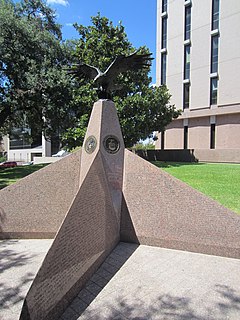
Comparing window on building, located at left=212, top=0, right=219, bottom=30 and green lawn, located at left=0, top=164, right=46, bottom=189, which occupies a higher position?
window on building, located at left=212, top=0, right=219, bottom=30

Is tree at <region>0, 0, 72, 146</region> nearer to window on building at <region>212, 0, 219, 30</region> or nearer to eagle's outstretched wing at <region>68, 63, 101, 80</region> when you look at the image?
eagle's outstretched wing at <region>68, 63, 101, 80</region>

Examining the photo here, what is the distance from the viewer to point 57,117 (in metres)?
15.0

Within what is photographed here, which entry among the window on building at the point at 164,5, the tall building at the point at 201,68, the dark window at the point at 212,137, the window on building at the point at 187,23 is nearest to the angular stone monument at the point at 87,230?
the tall building at the point at 201,68

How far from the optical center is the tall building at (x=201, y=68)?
964 inches

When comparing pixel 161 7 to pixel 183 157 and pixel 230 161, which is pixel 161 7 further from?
pixel 230 161

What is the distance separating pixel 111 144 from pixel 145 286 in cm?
308

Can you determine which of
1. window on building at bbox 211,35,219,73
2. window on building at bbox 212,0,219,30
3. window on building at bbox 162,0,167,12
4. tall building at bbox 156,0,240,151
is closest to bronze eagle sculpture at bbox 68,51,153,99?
tall building at bbox 156,0,240,151

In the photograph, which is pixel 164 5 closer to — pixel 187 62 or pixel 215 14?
pixel 215 14

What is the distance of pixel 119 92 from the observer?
659 inches

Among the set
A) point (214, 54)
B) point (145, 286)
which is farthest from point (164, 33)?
point (145, 286)

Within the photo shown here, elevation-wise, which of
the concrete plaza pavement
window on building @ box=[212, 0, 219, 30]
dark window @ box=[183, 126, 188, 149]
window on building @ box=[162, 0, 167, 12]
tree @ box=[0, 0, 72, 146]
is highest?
window on building @ box=[162, 0, 167, 12]

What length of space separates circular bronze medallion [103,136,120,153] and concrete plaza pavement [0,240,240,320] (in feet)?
6.99

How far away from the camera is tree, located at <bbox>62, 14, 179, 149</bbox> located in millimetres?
15258

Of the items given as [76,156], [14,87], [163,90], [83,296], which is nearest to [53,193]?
[76,156]
